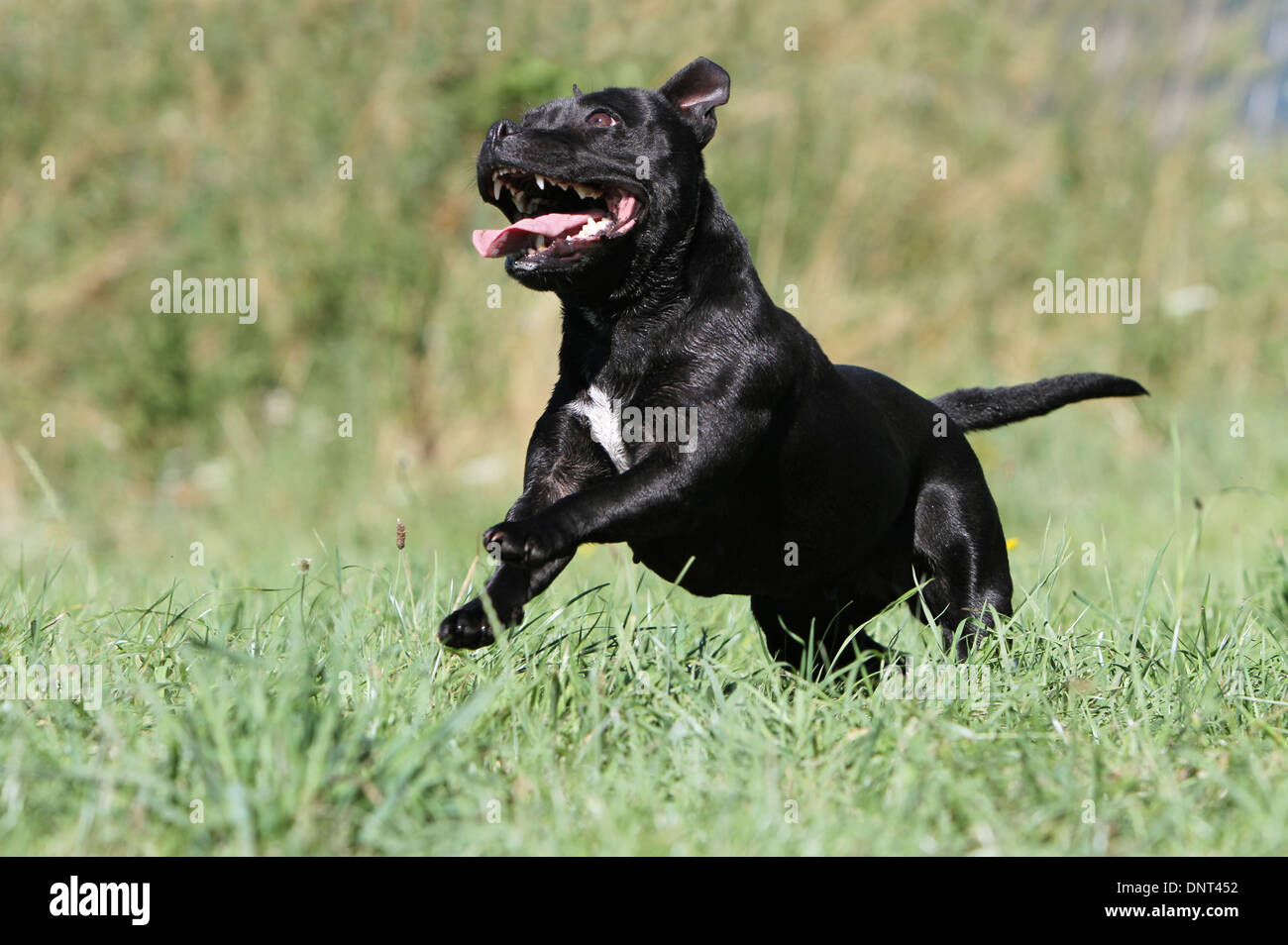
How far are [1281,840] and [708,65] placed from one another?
243cm

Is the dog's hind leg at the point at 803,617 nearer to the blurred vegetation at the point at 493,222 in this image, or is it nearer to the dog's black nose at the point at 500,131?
the dog's black nose at the point at 500,131

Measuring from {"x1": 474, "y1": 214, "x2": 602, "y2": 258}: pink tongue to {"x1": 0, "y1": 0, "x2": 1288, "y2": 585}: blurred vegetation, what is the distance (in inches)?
147

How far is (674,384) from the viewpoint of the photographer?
346 centimetres

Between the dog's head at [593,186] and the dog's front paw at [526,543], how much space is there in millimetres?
696

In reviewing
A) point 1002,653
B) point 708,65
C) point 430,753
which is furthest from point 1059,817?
point 708,65

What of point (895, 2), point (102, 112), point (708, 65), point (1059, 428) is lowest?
point (1059, 428)

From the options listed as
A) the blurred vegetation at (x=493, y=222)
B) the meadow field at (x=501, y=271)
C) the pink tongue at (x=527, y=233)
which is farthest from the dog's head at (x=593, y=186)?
the blurred vegetation at (x=493, y=222)

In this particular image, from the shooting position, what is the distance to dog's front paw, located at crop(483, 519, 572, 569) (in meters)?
3.07

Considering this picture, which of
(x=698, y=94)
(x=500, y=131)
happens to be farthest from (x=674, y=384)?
(x=698, y=94)

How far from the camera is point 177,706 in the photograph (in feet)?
9.39

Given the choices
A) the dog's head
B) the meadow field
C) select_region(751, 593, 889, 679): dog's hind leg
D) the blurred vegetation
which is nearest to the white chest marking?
the dog's head

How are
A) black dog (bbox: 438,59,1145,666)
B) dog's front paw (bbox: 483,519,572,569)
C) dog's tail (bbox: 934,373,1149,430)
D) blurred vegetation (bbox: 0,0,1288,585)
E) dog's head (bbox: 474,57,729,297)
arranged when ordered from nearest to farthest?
dog's front paw (bbox: 483,519,572,569) < black dog (bbox: 438,59,1145,666) < dog's head (bbox: 474,57,729,297) < dog's tail (bbox: 934,373,1149,430) < blurred vegetation (bbox: 0,0,1288,585)

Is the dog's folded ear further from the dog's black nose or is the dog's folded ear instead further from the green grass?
the green grass
